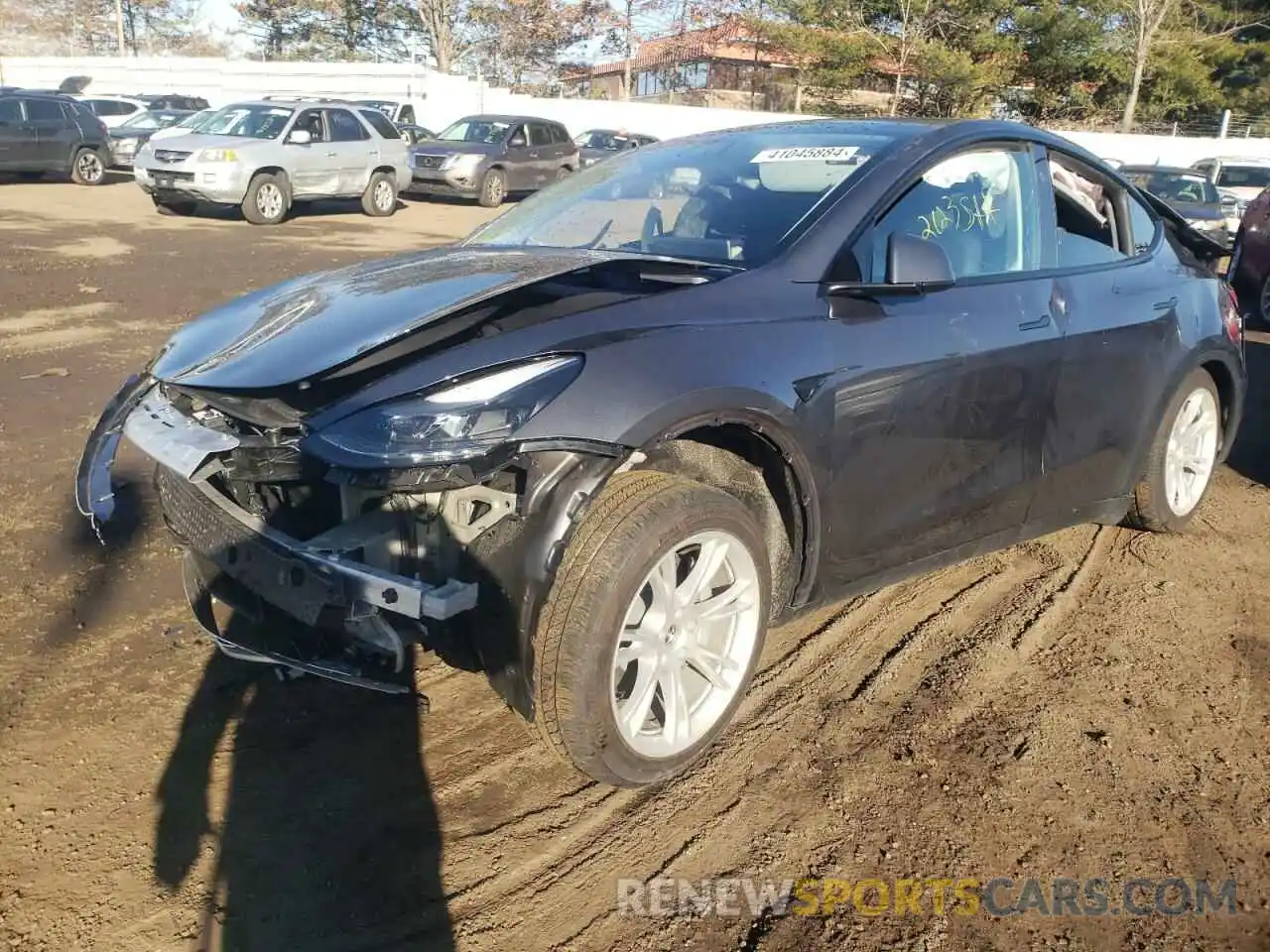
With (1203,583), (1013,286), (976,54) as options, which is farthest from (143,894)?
(976,54)

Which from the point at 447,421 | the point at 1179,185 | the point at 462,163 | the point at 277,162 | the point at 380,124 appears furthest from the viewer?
the point at 462,163

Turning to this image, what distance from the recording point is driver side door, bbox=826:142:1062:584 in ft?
9.78

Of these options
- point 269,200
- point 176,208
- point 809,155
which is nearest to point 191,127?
point 176,208

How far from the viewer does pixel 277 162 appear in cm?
1636

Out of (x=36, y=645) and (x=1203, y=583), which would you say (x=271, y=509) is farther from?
(x=1203, y=583)

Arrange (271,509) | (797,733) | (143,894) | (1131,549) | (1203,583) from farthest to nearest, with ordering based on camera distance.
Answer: (1131,549) → (1203,583) → (797,733) → (271,509) → (143,894)

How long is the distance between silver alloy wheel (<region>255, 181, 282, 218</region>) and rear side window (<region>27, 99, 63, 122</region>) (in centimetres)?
684

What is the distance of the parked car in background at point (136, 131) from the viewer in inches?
890

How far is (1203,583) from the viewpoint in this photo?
4.10m

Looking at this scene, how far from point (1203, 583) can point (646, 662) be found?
2.64 metres

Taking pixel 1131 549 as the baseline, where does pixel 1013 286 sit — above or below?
above

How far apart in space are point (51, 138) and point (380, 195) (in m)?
6.80

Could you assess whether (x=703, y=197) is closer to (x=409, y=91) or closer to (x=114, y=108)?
(x=114, y=108)

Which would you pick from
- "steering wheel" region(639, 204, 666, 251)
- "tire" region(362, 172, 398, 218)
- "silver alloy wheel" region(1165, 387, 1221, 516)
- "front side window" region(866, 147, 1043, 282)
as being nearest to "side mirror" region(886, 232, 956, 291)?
"front side window" region(866, 147, 1043, 282)
